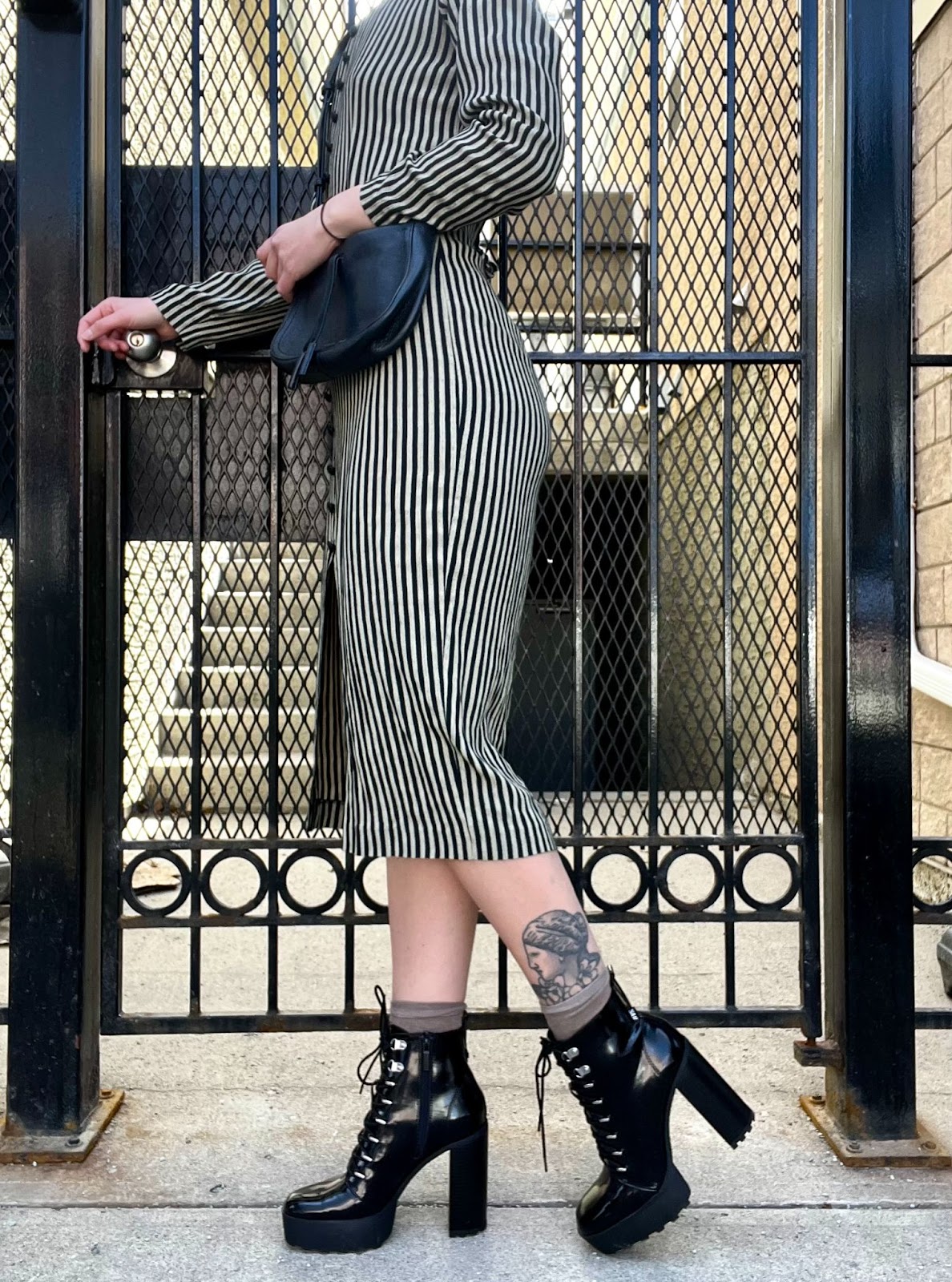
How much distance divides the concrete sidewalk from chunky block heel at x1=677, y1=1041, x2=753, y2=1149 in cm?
14

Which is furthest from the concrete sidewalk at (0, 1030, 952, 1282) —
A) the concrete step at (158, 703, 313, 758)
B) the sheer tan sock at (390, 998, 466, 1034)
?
the concrete step at (158, 703, 313, 758)

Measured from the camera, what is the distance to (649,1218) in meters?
1.33

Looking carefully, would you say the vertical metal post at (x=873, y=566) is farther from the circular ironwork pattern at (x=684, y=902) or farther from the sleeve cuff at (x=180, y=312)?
the sleeve cuff at (x=180, y=312)

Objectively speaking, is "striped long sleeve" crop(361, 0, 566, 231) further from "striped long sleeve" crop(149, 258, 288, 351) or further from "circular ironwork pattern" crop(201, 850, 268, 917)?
"circular ironwork pattern" crop(201, 850, 268, 917)

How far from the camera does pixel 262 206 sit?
188 cm

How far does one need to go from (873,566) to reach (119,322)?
1.25m

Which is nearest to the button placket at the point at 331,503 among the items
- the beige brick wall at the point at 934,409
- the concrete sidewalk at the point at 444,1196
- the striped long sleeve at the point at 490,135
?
the striped long sleeve at the point at 490,135

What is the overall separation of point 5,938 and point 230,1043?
1.07 meters

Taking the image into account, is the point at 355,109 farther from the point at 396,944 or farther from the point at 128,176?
the point at 396,944

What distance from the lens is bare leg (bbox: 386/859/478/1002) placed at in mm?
1436

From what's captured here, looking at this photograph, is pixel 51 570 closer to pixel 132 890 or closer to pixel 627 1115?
pixel 132 890

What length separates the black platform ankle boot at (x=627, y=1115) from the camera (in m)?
1.33

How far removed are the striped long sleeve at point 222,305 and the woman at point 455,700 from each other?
17cm

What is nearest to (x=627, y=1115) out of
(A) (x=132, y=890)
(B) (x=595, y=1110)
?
(B) (x=595, y=1110)
